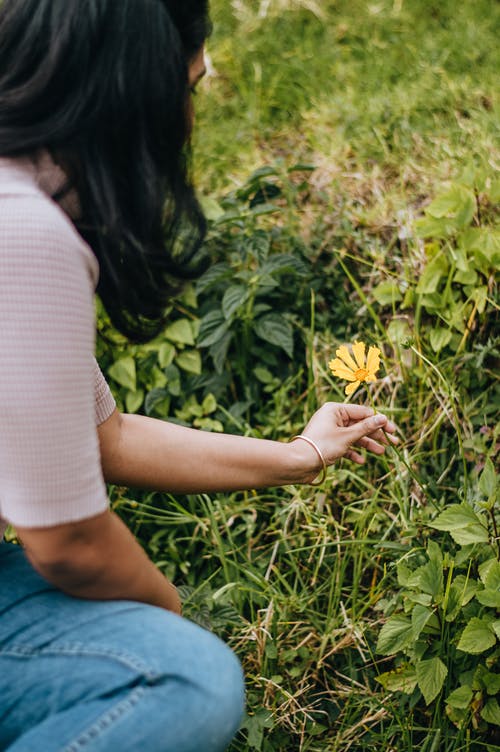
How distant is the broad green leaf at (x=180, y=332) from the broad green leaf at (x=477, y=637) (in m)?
1.09

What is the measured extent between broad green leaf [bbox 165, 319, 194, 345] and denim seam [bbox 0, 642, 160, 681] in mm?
1137

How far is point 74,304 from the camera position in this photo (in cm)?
106

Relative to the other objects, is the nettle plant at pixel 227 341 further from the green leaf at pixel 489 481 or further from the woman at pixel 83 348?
the woman at pixel 83 348

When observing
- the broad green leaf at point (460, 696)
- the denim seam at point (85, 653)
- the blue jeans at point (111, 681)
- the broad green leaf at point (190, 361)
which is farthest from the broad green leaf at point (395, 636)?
the broad green leaf at point (190, 361)

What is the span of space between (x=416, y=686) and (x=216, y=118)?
7.75 feet

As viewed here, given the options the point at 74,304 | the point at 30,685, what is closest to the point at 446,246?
the point at 74,304

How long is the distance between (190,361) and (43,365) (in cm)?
123

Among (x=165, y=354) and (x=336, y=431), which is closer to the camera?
(x=336, y=431)

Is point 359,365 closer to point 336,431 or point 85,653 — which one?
point 336,431

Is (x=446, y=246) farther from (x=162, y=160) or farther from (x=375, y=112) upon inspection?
(x=162, y=160)

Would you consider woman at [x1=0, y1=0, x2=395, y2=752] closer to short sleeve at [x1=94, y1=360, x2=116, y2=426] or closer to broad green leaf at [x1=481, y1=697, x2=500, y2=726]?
short sleeve at [x1=94, y1=360, x2=116, y2=426]

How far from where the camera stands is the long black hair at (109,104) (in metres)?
1.11

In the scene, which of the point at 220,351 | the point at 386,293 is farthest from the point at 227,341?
the point at 386,293

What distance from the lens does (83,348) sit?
1081 mm
